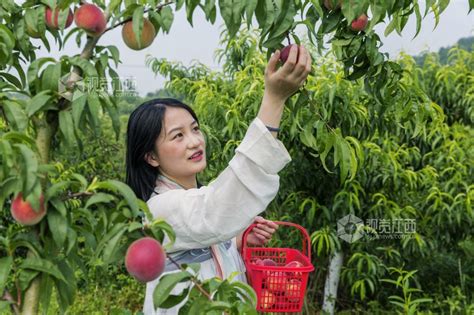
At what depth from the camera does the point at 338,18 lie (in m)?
1.27

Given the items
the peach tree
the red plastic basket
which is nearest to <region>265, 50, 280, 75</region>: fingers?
the red plastic basket

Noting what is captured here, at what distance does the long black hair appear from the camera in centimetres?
155

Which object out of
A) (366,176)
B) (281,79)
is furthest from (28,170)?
(366,176)

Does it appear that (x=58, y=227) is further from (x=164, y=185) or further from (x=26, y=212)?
(x=164, y=185)

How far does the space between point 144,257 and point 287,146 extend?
1960 mm

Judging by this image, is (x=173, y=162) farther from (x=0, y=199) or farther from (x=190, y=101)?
(x=190, y=101)

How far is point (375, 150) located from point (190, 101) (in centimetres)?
114

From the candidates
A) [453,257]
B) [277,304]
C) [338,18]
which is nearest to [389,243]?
[453,257]

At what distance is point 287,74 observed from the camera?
46.2 inches

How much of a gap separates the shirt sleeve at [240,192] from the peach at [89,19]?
331 mm

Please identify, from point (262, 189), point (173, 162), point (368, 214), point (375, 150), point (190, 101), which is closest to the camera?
point (262, 189)

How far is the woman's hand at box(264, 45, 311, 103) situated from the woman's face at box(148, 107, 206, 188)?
366mm

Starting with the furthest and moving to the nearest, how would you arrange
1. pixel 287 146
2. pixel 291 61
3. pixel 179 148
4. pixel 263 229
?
pixel 287 146 < pixel 263 229 < pixel 179 148 < pixel 291 61

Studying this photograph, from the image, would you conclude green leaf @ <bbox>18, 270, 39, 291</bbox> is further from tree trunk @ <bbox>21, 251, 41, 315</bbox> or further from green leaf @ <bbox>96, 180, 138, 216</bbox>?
green leaf @ <bbox>96, 180, 138, 216</bbox>
